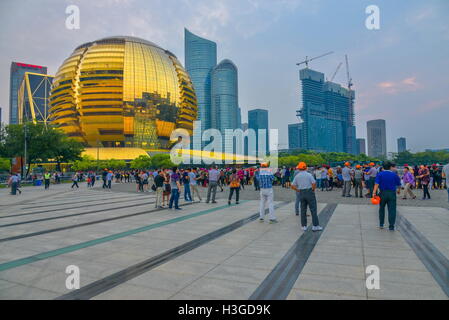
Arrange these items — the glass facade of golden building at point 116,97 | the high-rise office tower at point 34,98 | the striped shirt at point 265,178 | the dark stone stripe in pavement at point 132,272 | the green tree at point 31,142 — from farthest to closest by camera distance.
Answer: the high-rise office tower at point 34,98 < the glass facade of golden building at point 116,97 < the green tree at point 31,142 < the striped shirt at point 265,178 < the dark stone stripe in pavement at point 132,272

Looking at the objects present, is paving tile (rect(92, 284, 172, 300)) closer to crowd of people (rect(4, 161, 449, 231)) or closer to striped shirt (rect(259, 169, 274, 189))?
crowd of people (rect(4, 161, 449, 231))

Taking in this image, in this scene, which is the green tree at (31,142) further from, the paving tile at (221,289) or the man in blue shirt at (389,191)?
the man in blue shirt at (389,191)

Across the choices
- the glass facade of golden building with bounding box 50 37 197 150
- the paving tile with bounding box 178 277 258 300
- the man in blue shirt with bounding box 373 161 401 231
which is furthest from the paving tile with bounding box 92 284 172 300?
the glass facade of golden building with bounding box 50 37 197 150

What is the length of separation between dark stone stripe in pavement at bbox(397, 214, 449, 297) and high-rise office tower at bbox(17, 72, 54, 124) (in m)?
138

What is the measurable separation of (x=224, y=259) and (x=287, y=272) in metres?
1.21

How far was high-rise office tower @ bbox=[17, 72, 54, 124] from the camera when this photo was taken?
12706 cm

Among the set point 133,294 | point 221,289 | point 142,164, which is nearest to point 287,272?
point 221,289

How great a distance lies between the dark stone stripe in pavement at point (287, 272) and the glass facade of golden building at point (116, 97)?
73151 millimetres

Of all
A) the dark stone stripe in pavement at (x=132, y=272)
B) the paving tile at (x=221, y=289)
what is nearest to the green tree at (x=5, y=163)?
the dark stone stripe in pavement at (x=132, y=272)

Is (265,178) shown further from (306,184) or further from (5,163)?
(5,163)

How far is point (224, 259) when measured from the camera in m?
5.06

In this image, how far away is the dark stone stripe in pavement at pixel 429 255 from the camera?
4.10m
